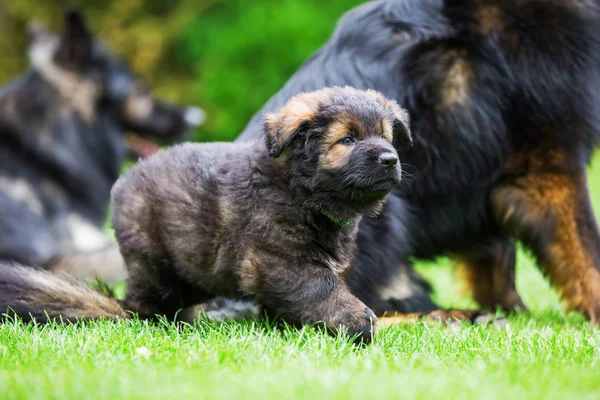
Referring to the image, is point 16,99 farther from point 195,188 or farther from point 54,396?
point 54,396

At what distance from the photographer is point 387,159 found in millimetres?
2916

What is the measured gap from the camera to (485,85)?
13.4 ft

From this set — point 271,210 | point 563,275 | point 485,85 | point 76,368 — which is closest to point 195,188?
point 271,210

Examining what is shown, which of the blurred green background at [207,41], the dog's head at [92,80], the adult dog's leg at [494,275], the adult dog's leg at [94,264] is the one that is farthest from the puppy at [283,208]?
the blurred green background at [207,41]

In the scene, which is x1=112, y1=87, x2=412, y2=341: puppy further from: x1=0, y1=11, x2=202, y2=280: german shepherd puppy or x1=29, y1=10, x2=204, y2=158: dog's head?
x1=29, y1=10, x2=204, y2=158: dog's head

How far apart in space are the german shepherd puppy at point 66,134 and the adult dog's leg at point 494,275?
364 cm

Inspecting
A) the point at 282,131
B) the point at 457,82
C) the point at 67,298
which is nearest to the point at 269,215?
the point at 282,131

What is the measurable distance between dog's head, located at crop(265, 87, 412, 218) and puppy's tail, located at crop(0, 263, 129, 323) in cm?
110

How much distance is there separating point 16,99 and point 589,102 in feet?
18.0

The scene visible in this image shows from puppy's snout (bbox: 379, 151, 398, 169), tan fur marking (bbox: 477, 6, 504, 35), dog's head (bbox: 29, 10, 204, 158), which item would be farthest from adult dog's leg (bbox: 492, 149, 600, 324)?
dog's head (bbox: 29, 10, 204, 158)

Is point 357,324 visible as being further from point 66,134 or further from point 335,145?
point 66,134

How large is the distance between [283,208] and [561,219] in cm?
178

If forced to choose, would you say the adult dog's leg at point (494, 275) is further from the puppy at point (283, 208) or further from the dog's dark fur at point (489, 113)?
the puppy at point (283, 208)

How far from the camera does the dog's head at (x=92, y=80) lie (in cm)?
737
